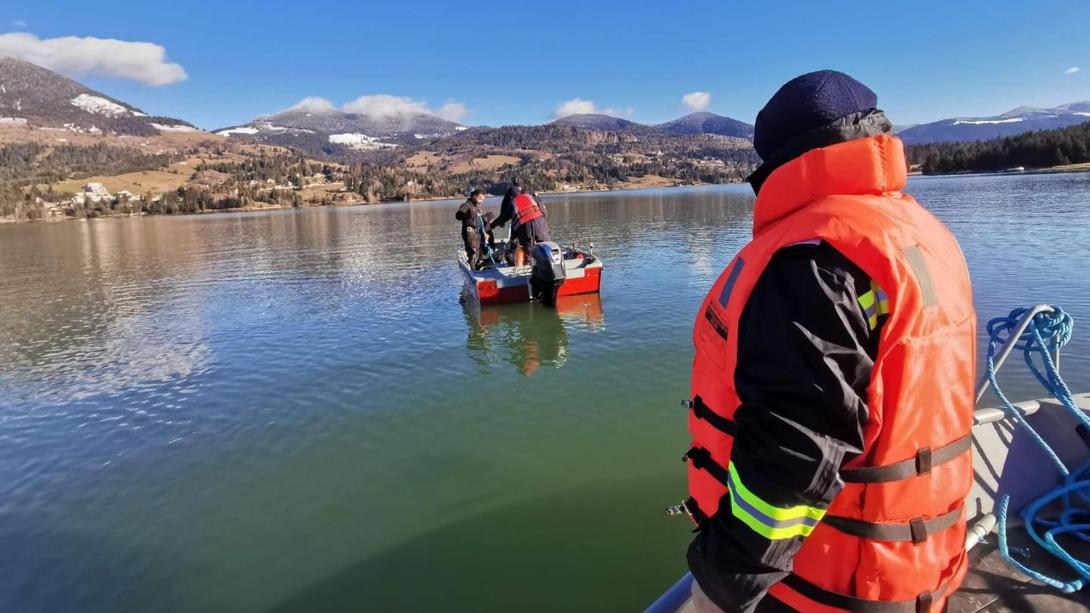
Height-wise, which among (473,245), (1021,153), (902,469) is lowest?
(902,469)

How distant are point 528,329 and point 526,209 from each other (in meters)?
3.71

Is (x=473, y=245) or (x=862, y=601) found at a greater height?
(x=473, y=245)

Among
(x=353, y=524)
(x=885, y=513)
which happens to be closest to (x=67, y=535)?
(x=353, y=524)

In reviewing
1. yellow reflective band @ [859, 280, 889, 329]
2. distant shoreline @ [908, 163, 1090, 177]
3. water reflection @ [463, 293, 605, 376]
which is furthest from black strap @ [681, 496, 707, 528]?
distant shoreline @ [908, 163, 1090, 177]

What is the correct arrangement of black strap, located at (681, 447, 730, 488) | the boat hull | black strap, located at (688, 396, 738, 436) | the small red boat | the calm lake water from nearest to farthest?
black strap, located at (688, 396, 738, 436), black strap, located at (681, 447, 730, 488), the calm lake water, the small red boat, the boat hull

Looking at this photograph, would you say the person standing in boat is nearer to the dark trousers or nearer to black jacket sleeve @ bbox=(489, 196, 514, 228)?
the dark trousers

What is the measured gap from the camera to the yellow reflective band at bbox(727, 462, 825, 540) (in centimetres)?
177

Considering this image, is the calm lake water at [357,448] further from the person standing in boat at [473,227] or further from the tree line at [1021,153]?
the tree line at [1021,153]

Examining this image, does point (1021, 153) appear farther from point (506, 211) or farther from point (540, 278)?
point (540, 278)

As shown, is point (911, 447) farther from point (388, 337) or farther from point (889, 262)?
point (388, 337)

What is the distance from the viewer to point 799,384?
66.5 inches

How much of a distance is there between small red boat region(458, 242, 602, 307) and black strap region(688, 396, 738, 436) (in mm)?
13189

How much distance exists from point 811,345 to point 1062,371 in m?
10.9

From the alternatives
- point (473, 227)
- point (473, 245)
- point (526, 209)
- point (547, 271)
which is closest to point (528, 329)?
point (547, 271)
